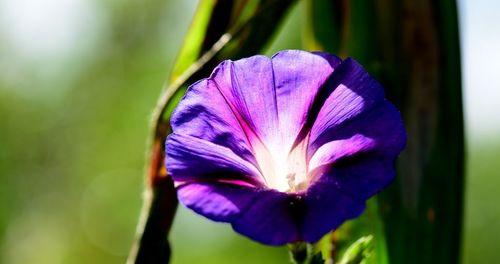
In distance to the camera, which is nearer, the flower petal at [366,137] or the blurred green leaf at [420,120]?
the flower petal at [366,137]

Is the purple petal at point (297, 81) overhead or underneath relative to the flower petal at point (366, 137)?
overhead

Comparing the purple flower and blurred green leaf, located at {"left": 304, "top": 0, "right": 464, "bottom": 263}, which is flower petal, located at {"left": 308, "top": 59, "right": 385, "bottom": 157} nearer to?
the purple flower

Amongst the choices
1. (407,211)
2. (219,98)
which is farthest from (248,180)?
(407,211)

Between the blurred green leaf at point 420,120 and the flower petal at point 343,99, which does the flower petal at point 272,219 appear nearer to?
the flower petal at point 343,99

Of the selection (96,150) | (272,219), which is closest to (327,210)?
(272,219)

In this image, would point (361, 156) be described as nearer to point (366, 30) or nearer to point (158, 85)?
point (366, 30)

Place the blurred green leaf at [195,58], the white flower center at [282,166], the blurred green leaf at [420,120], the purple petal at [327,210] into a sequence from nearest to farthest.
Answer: the purple petal at [327,210], the white flower center at [282,166], the blurred green leaf at [195,58], the blurred green leaf at [420,120]

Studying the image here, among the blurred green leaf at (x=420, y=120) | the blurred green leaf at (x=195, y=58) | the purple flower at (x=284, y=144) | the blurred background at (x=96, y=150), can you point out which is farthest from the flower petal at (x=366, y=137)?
the blurred background at (x=96, y=150)
